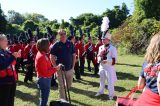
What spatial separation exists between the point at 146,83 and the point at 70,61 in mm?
4455

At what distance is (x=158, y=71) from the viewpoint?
468 centimetres

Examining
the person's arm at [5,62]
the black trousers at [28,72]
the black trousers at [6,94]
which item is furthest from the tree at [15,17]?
the person's arm at [5,62]

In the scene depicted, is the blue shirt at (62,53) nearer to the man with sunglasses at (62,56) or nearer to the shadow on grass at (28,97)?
the man with sunglasses at (62,56)

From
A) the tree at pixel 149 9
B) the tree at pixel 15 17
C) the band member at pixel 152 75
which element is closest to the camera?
the band member at pixel 152 75

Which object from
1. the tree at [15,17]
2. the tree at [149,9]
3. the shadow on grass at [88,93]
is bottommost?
the shadow on grass at [88,93]

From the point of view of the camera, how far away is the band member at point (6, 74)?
263 inches

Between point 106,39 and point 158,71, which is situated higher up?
point 106,39

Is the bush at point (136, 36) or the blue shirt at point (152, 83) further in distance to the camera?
the bush at point (136, 36)

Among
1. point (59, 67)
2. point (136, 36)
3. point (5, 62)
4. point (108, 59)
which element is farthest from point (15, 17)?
point (5, 62)

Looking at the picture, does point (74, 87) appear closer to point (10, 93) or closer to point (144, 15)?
point (10, 93)

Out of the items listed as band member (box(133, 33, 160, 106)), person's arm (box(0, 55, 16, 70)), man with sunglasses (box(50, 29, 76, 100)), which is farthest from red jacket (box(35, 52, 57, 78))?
band member (box(133, 33, 160, 106))

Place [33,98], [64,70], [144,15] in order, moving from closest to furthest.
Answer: [64,70] < [33,98] < [144,15]

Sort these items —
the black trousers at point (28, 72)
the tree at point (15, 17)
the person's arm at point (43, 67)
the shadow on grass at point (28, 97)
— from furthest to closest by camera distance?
the tree at point (15, 17) < the black trousers at point (28, 72) < the shadow on grass at point (28, 97) < the person's arm at point (43, 67)

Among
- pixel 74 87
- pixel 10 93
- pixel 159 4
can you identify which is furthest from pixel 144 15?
pixel 10 93
